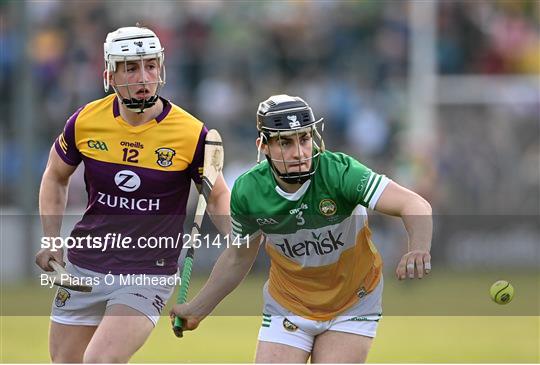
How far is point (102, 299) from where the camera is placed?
670 cm

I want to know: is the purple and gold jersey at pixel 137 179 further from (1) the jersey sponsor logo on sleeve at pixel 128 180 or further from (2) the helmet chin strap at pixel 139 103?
(2) the helmet chin strap at pixel 139 103

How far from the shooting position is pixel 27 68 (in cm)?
1578

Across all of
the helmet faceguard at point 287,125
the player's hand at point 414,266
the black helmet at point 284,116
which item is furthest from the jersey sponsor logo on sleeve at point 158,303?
the player's hand at point 414,266

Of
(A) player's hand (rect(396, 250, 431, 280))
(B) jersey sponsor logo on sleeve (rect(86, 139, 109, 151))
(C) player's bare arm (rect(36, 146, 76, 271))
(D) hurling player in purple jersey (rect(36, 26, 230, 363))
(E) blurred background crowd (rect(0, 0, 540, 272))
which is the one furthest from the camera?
(E) blurred background crowd (rect(0, 0, 540, 272))

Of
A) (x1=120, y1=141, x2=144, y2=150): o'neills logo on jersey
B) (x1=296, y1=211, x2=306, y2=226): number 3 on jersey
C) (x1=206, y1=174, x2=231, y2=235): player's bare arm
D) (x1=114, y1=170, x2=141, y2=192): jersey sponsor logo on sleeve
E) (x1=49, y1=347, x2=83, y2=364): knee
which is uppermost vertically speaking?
(x1=120, y1=141, x2=144, y2=150): o'neills logo on jersey

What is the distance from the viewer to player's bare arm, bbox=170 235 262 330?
637 centimetres

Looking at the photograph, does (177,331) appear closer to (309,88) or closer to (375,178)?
(375,178)

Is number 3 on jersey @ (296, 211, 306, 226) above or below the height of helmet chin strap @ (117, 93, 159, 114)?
below

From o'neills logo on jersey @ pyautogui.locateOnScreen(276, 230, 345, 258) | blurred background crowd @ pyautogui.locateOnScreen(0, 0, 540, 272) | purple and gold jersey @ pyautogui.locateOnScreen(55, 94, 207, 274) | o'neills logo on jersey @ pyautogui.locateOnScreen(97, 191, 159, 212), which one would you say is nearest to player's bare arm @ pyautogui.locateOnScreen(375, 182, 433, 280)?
o'neills logo on jersey @ pyautogui.locateOnScreen(276, 230, 345, 258)

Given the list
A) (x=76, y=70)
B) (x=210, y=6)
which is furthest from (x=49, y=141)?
(x=210, y=6)

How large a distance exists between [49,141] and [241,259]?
10445mm

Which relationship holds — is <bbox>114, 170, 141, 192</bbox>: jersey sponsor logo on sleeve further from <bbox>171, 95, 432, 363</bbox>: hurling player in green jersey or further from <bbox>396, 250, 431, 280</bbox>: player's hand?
<bbox>396, 250, 431, 280</bbox>: player's hand

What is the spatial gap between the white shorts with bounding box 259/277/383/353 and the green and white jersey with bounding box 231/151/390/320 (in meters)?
0.04

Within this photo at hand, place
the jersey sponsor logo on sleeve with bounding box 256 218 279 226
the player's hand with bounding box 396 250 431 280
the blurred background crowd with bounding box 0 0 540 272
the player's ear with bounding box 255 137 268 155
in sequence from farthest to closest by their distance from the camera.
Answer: the blurred background crowd with bounding box 0 0 540 272 < the jersey sponsor logo on sleeve with bounding box 256 218 279 226 < the player's ear with bounding box 255 137 268 155 < the player's hand with bounding box 396 250 431 280
